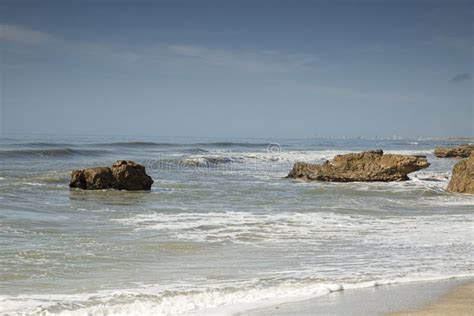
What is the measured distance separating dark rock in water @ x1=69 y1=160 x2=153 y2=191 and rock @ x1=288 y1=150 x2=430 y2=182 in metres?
6.05

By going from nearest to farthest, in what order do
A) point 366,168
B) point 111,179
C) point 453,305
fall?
point 453,305, point 111,179, point 366,168

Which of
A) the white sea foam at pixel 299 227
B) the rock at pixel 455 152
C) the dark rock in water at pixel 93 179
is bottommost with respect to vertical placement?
the white sea foam at pixel 299 227

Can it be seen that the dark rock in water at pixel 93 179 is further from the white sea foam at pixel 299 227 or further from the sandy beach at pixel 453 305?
the sandy beach at pixel 453 305

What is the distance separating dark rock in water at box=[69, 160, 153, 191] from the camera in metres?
14.5

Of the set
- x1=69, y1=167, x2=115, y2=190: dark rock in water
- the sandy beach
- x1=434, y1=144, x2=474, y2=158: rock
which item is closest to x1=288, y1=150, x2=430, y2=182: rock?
x1=69, y1=167, x2=115, y2=190: dark rock in water

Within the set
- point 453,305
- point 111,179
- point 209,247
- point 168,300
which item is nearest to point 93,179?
point 111,179

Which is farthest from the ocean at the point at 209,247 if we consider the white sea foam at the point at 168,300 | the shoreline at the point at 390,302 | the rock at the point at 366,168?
the rock at the point at 366,168

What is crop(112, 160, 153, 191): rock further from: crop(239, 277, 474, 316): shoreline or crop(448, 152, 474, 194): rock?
crop(239, 277, 474, 316): shoreline

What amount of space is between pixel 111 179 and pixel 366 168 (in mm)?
7988

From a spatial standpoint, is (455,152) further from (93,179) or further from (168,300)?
(168,300)

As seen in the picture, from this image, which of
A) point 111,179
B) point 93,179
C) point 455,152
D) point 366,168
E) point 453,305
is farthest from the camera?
point 455,152

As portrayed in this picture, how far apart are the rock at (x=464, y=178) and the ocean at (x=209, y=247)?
36.3 inches

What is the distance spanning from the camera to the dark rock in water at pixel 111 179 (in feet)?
47.5

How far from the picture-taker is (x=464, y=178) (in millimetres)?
15109
